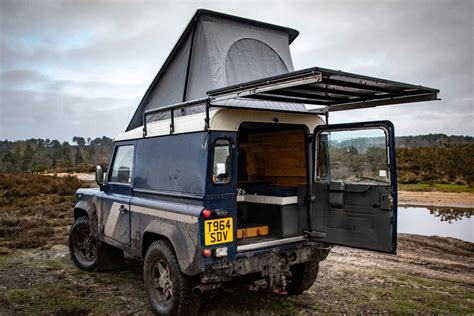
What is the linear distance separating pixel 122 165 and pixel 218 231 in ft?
8.02

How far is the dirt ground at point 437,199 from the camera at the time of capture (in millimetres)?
16359

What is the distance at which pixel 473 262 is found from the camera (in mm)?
7539

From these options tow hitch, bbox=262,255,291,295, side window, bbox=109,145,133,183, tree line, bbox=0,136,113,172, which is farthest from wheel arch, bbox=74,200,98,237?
tree line, bbox=0,136,113,172

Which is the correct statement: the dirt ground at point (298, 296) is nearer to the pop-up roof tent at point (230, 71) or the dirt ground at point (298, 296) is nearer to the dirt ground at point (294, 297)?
the dirt ground at point (294, 297)

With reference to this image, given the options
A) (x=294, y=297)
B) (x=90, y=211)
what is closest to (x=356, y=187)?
(x=294, y=297)

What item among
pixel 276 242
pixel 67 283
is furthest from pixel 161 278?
pixel 67 283

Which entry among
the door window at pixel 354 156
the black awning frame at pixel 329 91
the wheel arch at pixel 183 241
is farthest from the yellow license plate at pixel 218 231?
the door window at pixel 354 156

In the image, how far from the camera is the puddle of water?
11266 millimetres

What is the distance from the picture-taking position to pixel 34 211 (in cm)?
1364

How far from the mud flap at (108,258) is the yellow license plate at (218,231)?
3.05 metres

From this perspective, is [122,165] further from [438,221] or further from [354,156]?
[438,221]

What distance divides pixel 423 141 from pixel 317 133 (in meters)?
46.0

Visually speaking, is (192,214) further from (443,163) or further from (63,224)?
(443,163)

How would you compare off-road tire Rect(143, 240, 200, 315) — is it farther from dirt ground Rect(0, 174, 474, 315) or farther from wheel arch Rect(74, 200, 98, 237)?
wheel arch Rect(74, 200, 98, 237)
